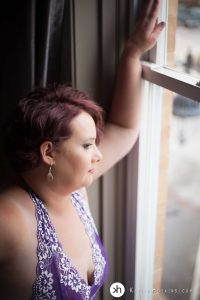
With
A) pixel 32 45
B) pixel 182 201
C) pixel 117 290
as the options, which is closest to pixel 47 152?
pixel 32 45

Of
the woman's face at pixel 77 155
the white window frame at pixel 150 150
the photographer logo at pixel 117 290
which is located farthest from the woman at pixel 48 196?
the photographer logo at pixel 117 290

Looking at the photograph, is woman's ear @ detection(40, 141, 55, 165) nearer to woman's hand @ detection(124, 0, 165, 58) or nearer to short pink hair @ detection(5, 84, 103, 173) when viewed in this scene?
short pink hair @ detection(5, 84, 103, 173)

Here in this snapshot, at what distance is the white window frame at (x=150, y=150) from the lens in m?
1.11

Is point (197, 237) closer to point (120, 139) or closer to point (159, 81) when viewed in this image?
point (120, 139)

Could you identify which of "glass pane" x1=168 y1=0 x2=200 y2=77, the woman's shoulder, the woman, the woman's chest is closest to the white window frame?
"glass pane" x1=168 y1=0 x2=200 y2=77

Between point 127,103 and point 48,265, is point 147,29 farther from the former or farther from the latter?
point 48,265

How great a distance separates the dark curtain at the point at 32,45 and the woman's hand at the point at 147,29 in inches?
8.1

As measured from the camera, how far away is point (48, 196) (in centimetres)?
102

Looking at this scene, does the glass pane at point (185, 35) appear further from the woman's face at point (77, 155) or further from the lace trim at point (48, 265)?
the lace trim at point (48, 265)

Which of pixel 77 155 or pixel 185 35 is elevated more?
pixel 185 35

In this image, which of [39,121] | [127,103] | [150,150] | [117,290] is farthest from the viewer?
[117,290]

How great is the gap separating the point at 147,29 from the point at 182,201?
1.62 feet

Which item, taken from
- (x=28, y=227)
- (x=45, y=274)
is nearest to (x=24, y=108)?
(x=28, y=227)

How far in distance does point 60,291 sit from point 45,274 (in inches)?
2.1
